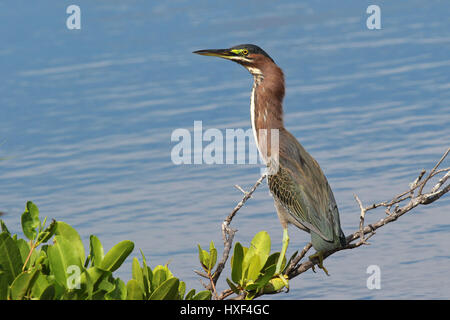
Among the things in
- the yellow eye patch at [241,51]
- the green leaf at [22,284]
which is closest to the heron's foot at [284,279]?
the green leaf at [22,284]

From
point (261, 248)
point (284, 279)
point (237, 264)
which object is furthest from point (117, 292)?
point (284, 279)

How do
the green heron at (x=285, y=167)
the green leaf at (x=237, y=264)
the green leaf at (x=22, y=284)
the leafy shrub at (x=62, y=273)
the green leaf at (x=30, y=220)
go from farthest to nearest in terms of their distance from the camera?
1. the green heron at (x=285, y=167)
2. the green leaf at (x=237, y=264)
3. the green leaf at (x=30, y=220)
4. the leafy shrub at (x=62, y=273)
5. the green leaf at (x=22, y=284)

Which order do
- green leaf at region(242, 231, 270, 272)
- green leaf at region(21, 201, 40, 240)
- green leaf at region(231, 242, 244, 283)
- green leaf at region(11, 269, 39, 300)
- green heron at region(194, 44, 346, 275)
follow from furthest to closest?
1. green heron at region(194, 44, 346, 275)
2. green leaf at region(242, 231, 270, 272)
3. green leaf at region(231, 242, 244, 283)
4. green leaf at region(21, 201, 40, 240)
5. green leaf at region(11, 269, 39, 300)

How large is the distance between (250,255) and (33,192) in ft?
20.4

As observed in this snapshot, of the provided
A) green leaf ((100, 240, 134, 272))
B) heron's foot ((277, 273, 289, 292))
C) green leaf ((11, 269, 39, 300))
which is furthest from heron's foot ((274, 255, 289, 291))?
green leaf ((11, 269, 39, 300))

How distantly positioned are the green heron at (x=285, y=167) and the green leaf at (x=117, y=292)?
1742mm

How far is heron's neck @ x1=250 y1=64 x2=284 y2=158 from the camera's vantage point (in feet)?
21.0

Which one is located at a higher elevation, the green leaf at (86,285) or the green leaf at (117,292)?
the green leaf at (86,285)

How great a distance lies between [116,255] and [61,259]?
296 millimetres

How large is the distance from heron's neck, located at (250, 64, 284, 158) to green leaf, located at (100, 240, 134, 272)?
2.04 meters

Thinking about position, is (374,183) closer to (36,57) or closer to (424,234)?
(424,234)

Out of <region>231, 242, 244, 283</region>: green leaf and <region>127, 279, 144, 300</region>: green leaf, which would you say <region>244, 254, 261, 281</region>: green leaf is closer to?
<region>231, 242, 244, 283</region>: green leaf

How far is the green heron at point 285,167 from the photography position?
6.16 metres

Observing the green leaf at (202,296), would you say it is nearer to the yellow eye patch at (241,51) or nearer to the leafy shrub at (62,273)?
the leafy shrub at (62,273)
